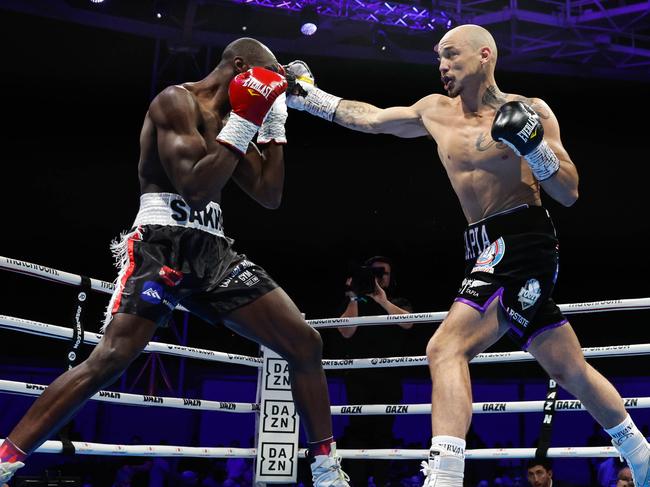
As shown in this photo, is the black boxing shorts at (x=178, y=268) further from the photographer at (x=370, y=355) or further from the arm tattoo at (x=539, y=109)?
the photographer at (x=370, y=355)

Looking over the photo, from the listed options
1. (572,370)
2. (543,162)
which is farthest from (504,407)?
(543,162)

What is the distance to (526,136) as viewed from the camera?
2445 mm

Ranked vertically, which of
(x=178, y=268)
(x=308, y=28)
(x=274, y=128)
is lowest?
(x=178, y=268)

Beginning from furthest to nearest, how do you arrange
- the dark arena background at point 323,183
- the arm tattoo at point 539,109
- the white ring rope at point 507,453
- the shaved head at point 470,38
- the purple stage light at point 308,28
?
the dark arena background at point 323,183 < the purple stage light at point 308,28 < the white ring rope at point 507,453 < the shaved head at point 470,38 < the arm tattoo at point 539,109

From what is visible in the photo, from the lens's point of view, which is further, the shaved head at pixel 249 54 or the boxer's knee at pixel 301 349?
the shaved head at pixel 249 54

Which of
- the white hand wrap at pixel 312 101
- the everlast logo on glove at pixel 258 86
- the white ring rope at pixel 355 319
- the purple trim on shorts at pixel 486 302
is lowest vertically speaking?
the purple trim on shorts at pixel 486 302

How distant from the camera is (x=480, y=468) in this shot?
9.34 meters

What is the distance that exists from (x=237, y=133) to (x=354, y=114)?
90 cm

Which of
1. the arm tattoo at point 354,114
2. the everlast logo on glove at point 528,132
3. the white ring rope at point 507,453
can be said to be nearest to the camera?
the everlast logo on glove at point 528,132

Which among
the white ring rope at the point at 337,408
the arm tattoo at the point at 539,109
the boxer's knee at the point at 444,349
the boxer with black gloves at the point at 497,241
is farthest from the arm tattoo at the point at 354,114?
the white ring rope at the point at 337,408

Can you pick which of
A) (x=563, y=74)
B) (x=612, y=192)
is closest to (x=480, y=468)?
(x=612, y=192)

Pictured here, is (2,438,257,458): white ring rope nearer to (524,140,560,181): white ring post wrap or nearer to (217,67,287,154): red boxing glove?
(217,67,287,154): red boxing glove

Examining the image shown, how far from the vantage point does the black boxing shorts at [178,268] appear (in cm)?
250

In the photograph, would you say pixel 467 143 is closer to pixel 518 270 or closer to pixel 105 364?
pixel 518 270
